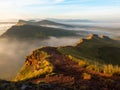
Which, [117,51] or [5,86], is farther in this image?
[117,51]

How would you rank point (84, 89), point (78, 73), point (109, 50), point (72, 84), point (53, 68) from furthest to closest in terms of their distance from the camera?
point (109, 50), point (53, 68), point (78, 73), point (72, 84), point (84, 89)

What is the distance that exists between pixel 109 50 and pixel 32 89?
90.3 m

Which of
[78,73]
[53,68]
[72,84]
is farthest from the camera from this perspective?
[53,68]

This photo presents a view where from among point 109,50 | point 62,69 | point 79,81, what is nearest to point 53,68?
point 62,69

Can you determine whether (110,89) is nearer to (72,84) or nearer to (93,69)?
(72,84)

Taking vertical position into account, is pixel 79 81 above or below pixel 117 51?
above

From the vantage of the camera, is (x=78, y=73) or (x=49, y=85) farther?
(x=78, y=73)

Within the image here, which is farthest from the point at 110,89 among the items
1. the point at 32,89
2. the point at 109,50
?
the point at 109,50

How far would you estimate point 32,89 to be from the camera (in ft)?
75.7

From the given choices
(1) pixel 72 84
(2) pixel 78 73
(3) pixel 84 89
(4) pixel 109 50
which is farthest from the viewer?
(4) pixel 109 50

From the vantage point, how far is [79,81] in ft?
83.5

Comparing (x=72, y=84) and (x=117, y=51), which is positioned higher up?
(x=72, y=84)

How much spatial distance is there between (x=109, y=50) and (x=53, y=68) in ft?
260

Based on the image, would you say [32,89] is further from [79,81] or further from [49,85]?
[79,81]
